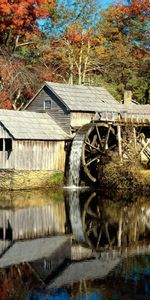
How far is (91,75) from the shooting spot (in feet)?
155

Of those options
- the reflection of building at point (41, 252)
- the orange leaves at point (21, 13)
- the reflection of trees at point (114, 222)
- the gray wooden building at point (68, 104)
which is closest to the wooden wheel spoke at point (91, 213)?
the reflection of trees at point (114, 222)

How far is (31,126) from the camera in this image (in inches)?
1174

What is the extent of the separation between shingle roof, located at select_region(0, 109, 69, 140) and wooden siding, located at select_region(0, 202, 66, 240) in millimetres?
7355

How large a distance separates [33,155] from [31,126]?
181 centimetres

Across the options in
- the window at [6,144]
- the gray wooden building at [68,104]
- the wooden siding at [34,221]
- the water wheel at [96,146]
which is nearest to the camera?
the wooden siding at [34,221]

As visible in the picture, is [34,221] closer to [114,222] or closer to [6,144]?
[114,222]

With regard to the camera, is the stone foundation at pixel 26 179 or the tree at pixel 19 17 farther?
the tree at pixel 19 17

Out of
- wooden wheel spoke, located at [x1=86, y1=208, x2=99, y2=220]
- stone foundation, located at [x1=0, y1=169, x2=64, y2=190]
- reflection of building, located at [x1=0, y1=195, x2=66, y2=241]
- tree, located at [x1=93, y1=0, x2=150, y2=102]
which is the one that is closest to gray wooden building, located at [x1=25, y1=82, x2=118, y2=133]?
stone foundation, located at [x1=0, y1=169, x2=64, y2=190]

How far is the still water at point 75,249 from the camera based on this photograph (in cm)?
1135

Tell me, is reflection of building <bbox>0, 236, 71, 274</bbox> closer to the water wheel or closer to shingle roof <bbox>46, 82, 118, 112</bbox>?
the water wheel

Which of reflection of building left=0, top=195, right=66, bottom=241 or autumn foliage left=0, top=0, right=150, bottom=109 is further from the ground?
autumn foliage left=0, top=0, right=150, bottom=109

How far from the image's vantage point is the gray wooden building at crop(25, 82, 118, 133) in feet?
104

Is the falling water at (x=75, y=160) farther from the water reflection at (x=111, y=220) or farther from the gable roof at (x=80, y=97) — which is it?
the water reflection at (x=111, y=220)

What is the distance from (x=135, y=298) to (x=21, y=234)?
22.9 feet
